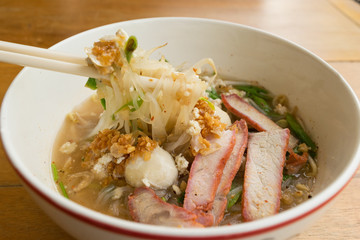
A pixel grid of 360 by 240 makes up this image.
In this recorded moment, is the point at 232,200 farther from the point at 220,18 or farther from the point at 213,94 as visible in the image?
the point at 220,18

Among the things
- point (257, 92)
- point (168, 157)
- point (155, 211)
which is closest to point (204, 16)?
point (257, 92)

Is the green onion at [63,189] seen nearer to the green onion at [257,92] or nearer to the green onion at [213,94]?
the green onion at [213,94]

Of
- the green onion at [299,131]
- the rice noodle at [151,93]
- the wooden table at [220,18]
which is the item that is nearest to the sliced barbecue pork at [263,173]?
the green onion at [299,131]

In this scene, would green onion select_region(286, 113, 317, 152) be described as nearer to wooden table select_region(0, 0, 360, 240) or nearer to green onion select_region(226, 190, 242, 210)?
green onion select_region(226, 190, 242, 210)

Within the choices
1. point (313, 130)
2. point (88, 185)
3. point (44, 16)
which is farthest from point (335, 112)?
point (44, 16)

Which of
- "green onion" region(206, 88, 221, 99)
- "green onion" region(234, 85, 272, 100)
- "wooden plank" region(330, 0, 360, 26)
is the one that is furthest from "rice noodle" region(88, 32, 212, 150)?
"wooden plank" region(330, 0, 360, 26)
